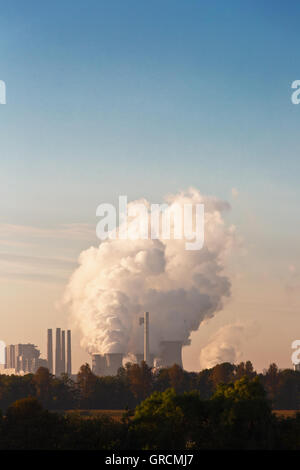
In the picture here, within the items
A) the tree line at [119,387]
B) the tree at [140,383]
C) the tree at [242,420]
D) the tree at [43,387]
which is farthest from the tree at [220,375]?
the tree at [242,420]

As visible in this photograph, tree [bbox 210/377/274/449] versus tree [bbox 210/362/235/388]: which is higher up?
tree [bbox 210/362/235/388]

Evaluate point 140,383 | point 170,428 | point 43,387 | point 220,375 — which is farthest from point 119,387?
point 170,428

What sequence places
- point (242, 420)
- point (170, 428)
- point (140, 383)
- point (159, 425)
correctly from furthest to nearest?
point (140, 383) < point (242, 420) < point (159, 425) < point (170, 428)

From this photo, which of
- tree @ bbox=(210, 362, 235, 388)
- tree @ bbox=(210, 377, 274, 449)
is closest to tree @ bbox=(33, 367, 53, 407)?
tree @ bbox=(210, 362, 235, 388)

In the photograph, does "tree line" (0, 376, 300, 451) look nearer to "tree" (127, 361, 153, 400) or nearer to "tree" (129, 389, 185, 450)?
"tree" (129, 389, 185, 450)

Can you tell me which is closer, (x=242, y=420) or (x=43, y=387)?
(x=242, y=420)

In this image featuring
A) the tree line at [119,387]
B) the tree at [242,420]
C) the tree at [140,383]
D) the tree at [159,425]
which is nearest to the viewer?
the tree at [159,425]

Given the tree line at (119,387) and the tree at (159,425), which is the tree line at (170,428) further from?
the tree line at (119,387)

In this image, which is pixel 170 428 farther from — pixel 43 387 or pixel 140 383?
pixel 140 383

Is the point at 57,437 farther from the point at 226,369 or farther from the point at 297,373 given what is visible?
the point at 297,373

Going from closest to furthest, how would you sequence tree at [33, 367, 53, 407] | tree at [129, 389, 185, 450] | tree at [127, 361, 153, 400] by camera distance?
tree at [129, 389, 185, 450], tree at [33, 367, 53, 407], tree at [127, 361, 153, 400]
